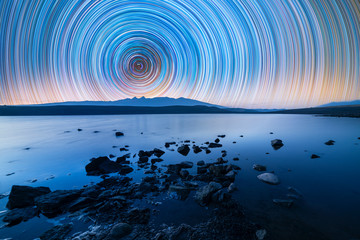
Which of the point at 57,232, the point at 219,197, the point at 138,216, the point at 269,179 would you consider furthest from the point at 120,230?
the point at 269,179

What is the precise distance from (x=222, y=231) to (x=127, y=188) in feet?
14.8

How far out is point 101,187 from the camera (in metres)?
7.14

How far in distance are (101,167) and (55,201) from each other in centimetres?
375

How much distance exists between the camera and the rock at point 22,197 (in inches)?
221

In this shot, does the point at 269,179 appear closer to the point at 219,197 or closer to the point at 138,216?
the point at 219,197

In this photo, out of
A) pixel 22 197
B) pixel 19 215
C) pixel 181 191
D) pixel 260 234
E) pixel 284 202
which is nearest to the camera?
pixel 260 234

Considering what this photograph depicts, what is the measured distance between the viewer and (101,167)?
9.30 meters

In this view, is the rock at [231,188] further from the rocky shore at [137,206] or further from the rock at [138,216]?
the rock at [138,216]

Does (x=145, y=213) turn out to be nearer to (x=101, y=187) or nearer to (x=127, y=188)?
(x=127, y=188)

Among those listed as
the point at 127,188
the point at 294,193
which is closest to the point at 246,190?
the point at 294,193

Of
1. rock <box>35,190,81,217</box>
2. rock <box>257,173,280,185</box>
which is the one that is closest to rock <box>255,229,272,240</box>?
rock <box>257,173,280,185</box>

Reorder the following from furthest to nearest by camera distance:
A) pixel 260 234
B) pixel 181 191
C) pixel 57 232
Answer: pixel 181 191 < pixel 57 232 < pixel 260 234

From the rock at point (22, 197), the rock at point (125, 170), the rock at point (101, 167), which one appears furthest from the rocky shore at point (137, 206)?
the rock at point (101, 167)

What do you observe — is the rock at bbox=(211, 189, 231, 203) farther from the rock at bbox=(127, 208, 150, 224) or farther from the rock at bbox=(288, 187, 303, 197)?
the rock at bbox=(288, 187, 303, 197)
